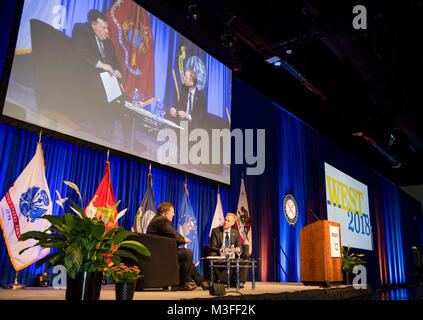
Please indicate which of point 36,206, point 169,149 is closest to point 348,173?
point 169,149

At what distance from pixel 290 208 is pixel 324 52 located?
3475 millimetres

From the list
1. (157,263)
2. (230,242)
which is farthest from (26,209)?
(230,242)

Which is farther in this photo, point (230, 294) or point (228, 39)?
point (228, 39)

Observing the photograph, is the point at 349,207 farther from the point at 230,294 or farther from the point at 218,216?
the point at 230,294

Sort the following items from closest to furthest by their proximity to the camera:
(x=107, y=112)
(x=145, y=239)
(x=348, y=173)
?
(x=145, y=239) < (x=107, y=112) < (x=348, y=173)

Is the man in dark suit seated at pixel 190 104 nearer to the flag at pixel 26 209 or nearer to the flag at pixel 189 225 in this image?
the flag at pixel 189 225

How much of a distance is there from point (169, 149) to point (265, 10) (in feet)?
8.98

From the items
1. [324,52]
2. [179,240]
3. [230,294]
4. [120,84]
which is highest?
[324,52]

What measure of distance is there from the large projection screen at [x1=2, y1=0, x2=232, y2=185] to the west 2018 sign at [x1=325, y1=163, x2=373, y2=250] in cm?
474

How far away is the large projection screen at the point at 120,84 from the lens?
381cm

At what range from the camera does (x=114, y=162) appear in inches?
195

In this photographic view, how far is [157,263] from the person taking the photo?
3.56 m

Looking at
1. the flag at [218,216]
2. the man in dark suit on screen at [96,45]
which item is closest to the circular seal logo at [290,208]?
the flag at [218,216]

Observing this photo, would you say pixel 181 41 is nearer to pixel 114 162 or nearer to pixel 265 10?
pixel 265 10
